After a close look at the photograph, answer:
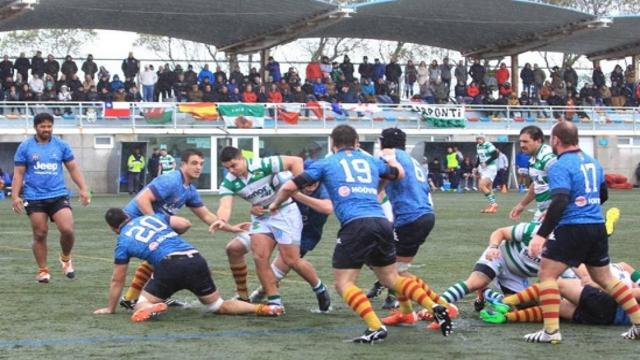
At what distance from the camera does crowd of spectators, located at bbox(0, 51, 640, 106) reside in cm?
3666

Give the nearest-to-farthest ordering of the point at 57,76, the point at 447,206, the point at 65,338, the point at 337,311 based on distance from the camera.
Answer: the point at 65,338 < the point at 337,311 < the point at 447,206 < the point at 57,76

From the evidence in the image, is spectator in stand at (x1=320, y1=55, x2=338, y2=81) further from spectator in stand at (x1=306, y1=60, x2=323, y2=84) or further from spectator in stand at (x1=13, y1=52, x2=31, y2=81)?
spectator in stand at (x1=13, y1=52, x2=31, y2=81)

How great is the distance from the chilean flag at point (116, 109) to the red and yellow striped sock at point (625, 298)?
29668 millimetres

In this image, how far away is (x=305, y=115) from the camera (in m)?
39.2

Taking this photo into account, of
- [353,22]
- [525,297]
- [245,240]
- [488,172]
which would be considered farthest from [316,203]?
[353,22]

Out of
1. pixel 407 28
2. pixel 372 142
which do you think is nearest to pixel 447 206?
pixel 372 142

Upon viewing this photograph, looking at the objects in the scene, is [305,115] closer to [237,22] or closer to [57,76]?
[237,22]

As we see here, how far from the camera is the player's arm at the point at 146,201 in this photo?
10008 mm

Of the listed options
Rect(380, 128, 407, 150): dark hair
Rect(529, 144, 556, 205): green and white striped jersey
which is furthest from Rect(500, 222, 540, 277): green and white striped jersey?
Rect(529, 144, 556, 205): green and white striped jersey

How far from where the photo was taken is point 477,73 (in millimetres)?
44188

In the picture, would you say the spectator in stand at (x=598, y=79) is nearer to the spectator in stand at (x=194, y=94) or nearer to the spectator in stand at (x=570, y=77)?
the spectator in stand at (x=570, y=77)

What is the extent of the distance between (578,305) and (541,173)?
2135 millimetres

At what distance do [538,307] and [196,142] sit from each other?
29607 mm

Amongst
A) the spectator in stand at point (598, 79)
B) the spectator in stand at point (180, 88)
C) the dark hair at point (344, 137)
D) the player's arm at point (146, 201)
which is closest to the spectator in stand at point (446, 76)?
the spectator in stand at point (598, 79)
